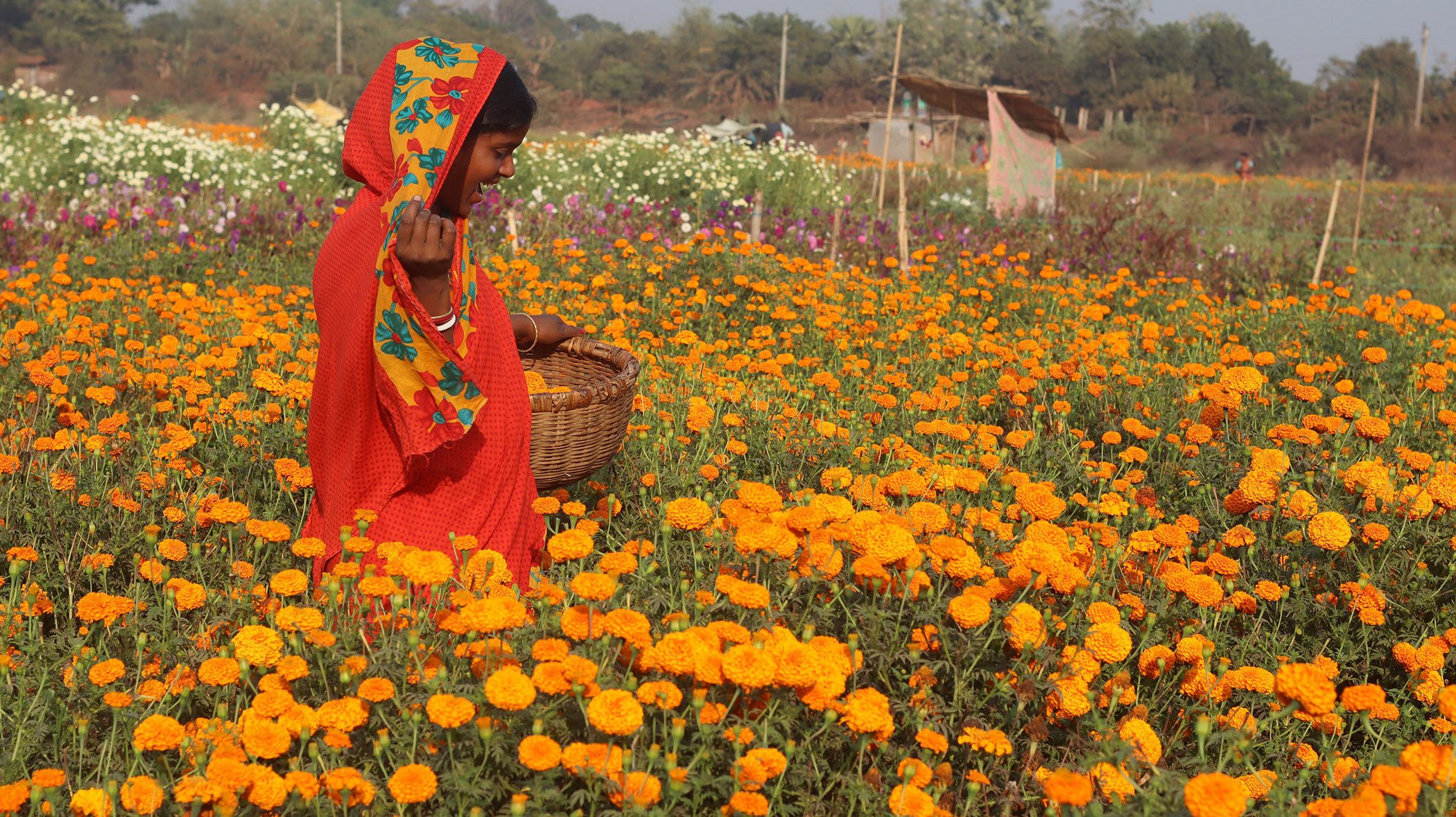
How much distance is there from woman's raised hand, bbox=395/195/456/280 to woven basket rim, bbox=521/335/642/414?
0.67 m

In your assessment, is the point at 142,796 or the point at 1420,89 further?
the point at 1420,89

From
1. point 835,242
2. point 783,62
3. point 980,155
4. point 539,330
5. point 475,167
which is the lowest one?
point 539,330

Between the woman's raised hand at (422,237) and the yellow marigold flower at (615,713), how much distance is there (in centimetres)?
90

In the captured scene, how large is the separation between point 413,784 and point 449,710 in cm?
10

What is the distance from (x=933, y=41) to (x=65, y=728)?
59.7 metres

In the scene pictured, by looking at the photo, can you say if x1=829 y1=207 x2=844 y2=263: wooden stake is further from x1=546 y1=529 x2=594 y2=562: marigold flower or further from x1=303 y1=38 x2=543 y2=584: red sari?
x1=546 y1=529 x2=594 y2=562: marigold flower

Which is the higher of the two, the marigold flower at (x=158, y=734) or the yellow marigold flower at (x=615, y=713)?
the yellow marigold flower at (x=615, y=713)

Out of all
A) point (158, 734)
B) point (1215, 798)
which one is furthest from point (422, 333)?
point (1215, 798)

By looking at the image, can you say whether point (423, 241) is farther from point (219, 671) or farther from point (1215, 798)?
point (1215, 798)

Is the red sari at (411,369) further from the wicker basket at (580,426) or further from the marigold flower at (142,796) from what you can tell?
the marigold flower at (142,796)

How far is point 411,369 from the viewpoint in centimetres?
206

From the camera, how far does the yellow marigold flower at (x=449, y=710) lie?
1428mm

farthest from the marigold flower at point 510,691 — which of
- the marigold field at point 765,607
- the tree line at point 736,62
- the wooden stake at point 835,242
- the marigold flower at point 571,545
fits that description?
the tree line at point 736,62

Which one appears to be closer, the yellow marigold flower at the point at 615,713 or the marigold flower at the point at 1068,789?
the marigold flower at the point at 1068,789
